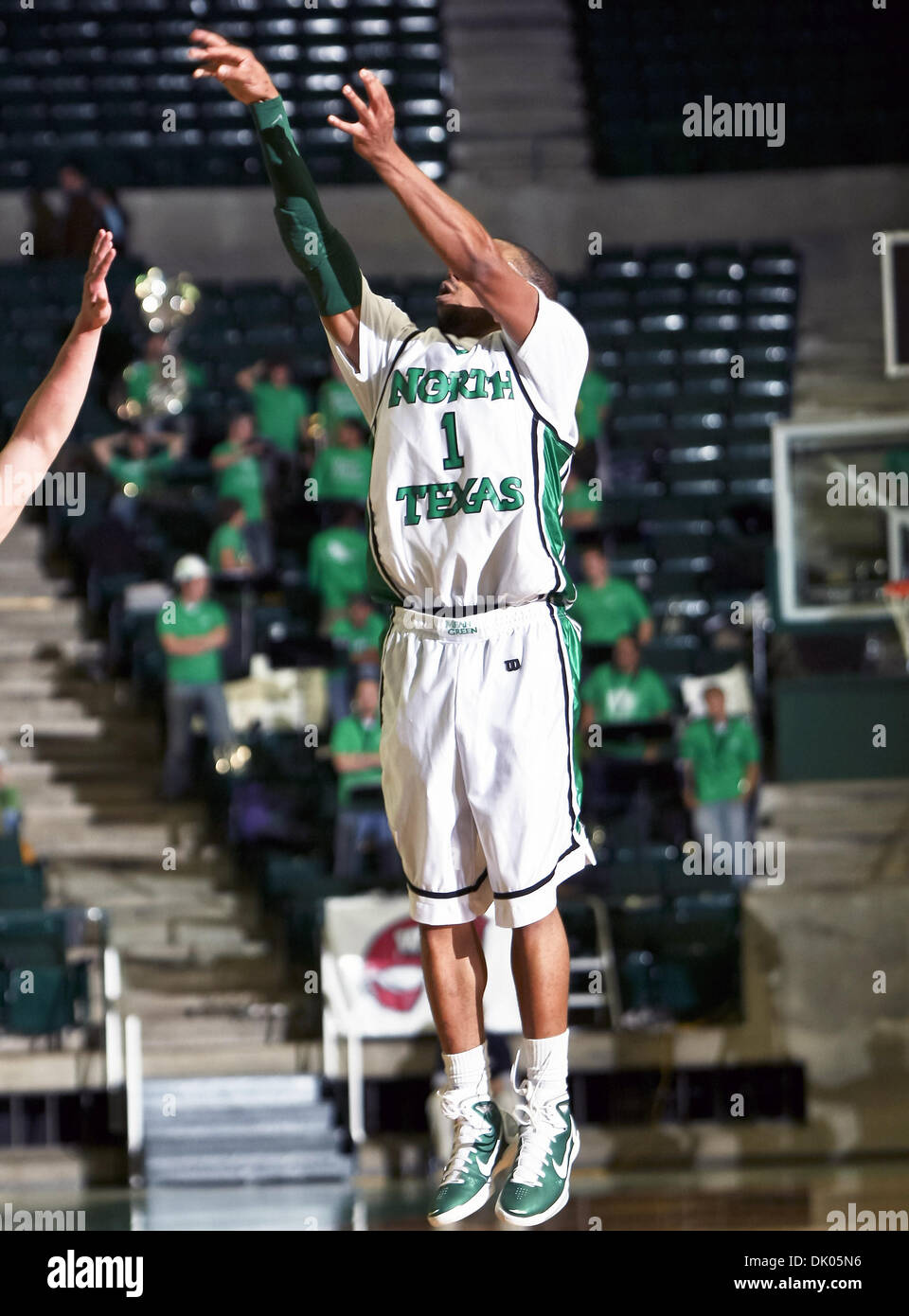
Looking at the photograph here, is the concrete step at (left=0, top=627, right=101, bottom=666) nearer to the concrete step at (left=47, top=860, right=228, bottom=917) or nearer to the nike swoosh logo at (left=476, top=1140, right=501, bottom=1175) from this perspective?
the concrete step at (left=47, top=860, right=228, bottom=917)

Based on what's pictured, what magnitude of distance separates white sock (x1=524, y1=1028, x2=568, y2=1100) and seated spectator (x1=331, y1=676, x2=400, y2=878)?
15.2 feet

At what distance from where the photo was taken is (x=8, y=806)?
8.30 meters

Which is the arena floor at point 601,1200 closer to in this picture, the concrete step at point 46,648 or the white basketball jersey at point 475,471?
the concrete step at point 46,648

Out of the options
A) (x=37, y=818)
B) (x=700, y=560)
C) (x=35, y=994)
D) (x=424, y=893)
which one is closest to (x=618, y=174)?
(x=700, y=560)

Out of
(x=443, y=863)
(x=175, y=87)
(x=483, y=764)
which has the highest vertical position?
(x=175, y=87)

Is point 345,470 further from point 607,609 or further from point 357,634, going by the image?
point 607,609

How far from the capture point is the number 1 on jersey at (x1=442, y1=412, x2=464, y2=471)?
124 inches

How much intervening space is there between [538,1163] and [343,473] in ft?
20.6

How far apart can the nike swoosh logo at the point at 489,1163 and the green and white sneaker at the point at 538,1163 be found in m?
0.06

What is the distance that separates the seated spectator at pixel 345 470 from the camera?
896cm

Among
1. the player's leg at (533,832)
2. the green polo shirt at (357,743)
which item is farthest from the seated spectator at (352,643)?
the player's leg at (533,832)

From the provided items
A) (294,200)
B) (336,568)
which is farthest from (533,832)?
(336,568)

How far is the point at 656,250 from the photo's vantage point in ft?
36.0
